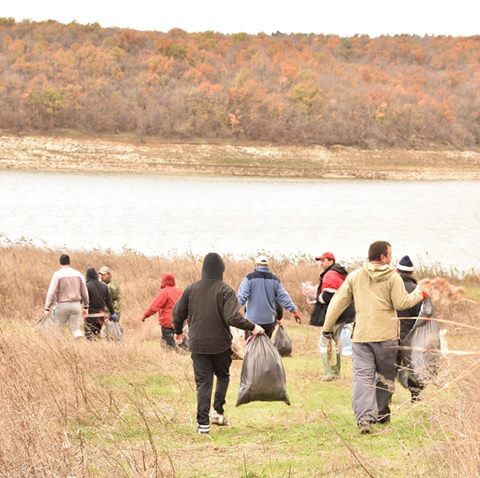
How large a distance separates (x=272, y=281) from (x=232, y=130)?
297 ft

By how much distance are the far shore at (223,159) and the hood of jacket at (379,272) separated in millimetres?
75761

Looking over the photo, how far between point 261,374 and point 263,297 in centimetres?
297

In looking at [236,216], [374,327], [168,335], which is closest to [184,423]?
[374,327]

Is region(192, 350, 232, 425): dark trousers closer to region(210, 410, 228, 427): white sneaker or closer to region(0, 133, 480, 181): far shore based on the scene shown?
region(210, 410, 228, 427): white sneaker

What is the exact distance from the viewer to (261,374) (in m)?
7.82

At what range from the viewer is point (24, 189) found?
204ft

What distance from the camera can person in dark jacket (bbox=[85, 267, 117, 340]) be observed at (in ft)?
42.4

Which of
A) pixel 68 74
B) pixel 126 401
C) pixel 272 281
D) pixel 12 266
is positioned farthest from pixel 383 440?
pixel 68 74

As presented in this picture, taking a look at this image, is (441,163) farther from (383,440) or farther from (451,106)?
(383,440)

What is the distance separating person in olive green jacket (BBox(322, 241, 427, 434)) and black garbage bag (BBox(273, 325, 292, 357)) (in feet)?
13.4

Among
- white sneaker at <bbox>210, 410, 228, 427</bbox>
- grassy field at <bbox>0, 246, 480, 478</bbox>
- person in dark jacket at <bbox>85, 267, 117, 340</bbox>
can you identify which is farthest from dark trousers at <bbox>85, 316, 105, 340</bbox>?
white sneaker at <bbox>210, 410, 228, 427</bbox>

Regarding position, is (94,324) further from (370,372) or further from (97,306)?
(370,372)

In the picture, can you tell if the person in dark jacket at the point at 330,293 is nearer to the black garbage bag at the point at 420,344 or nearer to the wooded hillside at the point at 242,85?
the black garbage bag at the point at 420,344

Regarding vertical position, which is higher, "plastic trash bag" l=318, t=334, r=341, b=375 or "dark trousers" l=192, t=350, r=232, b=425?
"dark trousers" l=192, t=350, r=232, b=425
